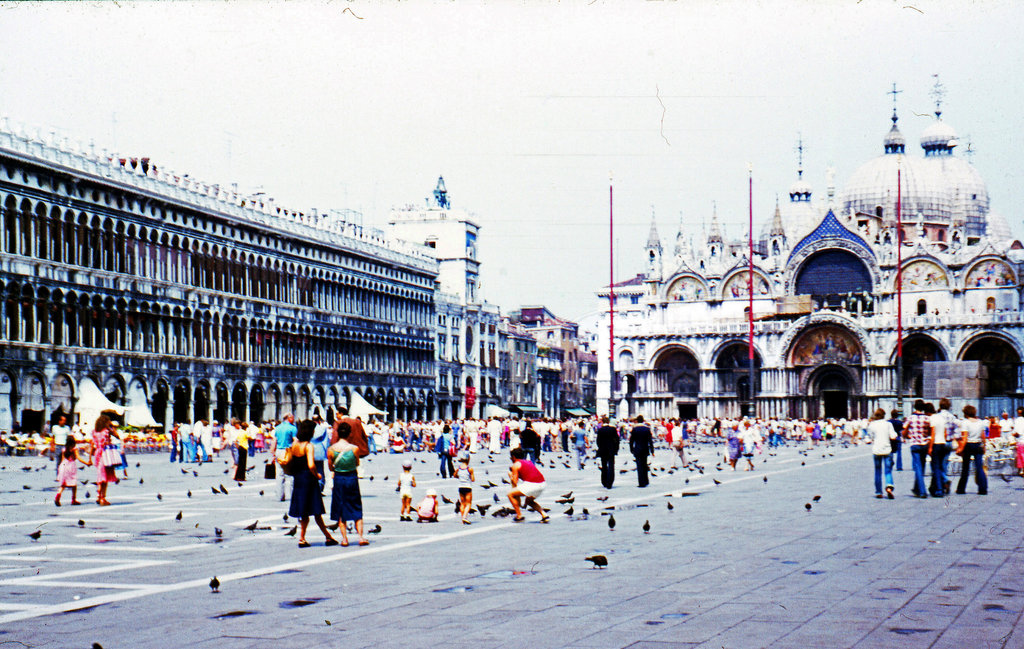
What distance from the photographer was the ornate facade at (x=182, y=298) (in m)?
47.9

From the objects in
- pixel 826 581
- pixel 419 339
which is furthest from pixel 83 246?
pixel 826 581

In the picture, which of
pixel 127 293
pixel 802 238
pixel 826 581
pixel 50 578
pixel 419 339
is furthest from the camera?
pixel 802 238

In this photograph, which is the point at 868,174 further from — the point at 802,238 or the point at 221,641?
the point at 221,641

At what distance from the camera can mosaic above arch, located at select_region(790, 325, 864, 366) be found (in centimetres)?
8225

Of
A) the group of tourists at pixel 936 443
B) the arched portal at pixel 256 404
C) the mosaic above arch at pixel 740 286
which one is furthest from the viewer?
the mosaic above arch at pixel 740 286

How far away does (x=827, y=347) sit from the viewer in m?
83.1

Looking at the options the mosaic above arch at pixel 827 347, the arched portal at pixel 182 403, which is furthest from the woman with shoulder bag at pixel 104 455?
the mosaic above arch at pixel 827 347

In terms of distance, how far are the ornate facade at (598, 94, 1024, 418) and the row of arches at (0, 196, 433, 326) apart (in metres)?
18.1

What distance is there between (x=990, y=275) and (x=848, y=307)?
8953mm

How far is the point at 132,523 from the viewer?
18.2 meters

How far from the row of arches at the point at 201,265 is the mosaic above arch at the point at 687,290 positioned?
712 inches

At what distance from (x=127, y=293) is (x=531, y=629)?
47.1m

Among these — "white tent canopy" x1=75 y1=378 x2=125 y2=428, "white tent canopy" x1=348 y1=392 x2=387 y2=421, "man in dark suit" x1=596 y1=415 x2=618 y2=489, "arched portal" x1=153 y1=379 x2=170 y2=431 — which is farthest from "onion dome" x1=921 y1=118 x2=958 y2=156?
"man in dark suit" x1=596 y1=415 x2=618 y2=489

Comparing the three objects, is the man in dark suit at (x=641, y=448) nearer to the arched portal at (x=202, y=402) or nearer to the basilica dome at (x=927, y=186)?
the arched portal at (x=202, y=402)
